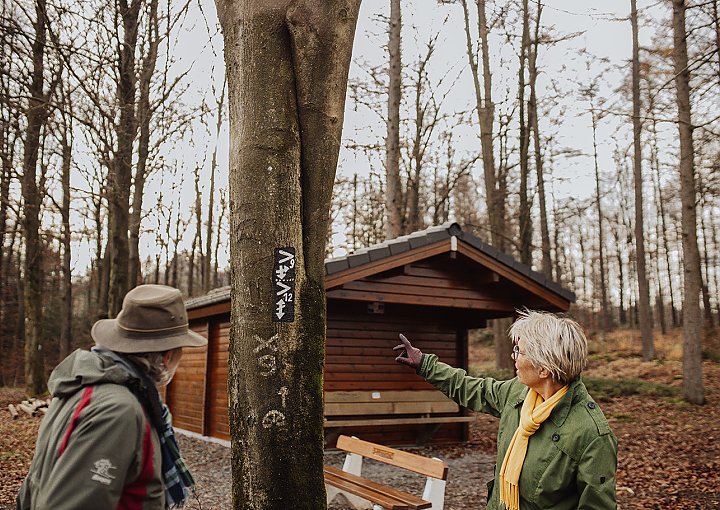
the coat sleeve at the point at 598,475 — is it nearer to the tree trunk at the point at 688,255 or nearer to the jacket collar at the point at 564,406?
the jacket collar at the point at 564,406

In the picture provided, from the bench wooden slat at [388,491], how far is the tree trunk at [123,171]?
737cm

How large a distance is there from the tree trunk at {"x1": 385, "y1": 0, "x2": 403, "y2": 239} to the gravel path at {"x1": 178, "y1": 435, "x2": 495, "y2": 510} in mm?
5792

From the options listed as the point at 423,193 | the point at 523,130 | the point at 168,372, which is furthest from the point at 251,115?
the point at 423,193

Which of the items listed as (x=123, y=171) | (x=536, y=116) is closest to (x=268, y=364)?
(x=123, y=171)

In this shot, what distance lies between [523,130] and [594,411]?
17.0 meters

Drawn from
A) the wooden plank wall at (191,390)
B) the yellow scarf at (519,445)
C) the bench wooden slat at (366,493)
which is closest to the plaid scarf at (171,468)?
the yellow scarf at (519,445)

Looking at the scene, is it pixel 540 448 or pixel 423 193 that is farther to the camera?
pixel 423 193

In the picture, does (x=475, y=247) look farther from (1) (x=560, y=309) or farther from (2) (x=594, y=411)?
(2) (x=594, y=411)

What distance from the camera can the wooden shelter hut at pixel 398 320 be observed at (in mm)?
10500

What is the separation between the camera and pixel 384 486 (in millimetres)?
6480

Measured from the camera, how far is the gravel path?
7.81 meters

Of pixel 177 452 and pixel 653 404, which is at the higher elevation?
pixel 177 452

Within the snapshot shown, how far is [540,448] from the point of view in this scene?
2.84 metres

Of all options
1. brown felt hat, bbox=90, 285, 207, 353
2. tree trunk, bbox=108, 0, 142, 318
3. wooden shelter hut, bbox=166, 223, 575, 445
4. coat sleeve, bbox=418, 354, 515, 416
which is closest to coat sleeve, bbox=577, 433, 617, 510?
coat sleeve, bbox=418, 354, 515, 416
